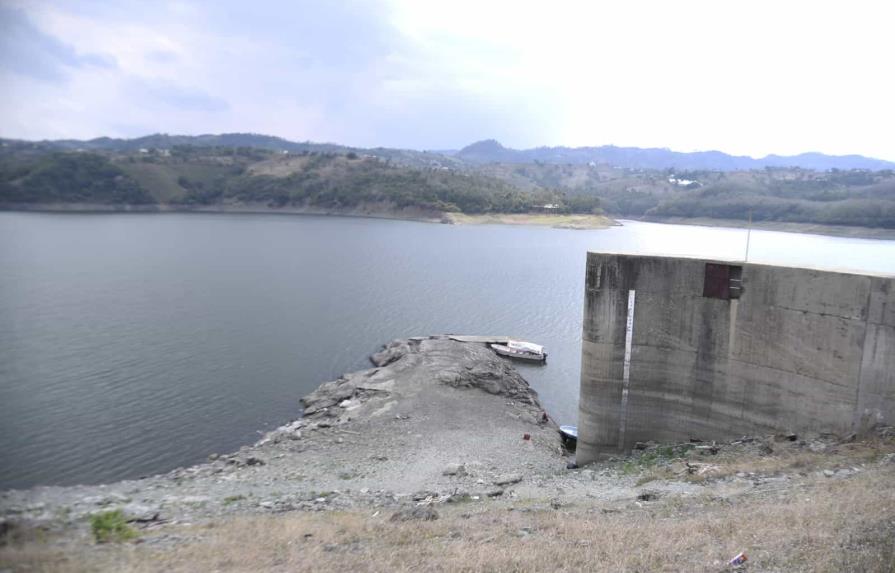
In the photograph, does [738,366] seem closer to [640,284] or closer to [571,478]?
[640,284]

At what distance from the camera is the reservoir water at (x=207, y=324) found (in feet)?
67.3

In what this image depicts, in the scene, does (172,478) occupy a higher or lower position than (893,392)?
lower

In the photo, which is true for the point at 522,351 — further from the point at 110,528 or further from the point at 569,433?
the point at 110,528

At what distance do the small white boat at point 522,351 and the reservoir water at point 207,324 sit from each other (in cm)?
76

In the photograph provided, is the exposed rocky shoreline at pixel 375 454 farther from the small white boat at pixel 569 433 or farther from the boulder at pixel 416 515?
the boulder at pixel 416 515

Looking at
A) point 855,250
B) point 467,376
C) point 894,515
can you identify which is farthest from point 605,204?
point 894,515

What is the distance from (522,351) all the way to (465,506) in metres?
20.9

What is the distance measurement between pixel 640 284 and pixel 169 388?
19419 millimetres

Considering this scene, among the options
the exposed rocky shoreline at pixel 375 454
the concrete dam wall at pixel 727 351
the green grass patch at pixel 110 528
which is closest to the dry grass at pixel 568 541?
the green grass patch at pixel 110 528

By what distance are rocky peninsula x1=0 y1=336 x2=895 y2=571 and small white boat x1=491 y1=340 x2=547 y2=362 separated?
10.6 m

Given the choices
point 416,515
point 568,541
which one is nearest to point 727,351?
point 568,541

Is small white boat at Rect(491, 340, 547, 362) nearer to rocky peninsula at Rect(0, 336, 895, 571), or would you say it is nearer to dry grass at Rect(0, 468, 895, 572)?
rocky peninsula at Rect(0, 336, 895, 571)

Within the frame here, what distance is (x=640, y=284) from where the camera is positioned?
16891 millimetres

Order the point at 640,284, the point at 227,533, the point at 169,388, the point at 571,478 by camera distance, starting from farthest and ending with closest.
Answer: the point at 169,388
the point at 640,284
the point at 571,478
the point at 227,533
